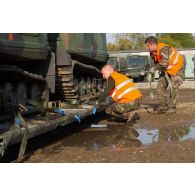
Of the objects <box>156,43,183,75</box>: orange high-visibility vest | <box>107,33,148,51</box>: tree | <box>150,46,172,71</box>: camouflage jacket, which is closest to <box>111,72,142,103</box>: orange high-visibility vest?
<box>150,46,172,71</box>: camouflage jacket

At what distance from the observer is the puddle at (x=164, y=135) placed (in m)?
7.10

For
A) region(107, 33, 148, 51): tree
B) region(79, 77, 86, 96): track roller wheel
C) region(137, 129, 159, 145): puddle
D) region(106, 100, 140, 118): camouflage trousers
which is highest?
region(107, 33, 148, 51): tree

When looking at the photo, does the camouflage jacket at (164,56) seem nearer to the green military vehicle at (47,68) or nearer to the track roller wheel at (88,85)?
the green military vehicle at (47,68)

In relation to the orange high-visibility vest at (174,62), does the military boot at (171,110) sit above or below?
below

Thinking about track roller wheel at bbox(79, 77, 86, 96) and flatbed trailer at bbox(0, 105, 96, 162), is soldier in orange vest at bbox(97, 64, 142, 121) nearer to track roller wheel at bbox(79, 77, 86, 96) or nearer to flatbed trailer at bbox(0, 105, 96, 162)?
flatbed trailer at bbox(0, 105, 96, 162)

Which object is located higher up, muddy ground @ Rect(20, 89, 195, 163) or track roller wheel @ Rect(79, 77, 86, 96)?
track roller wheel @ Rect(79, 77, 86, 96)

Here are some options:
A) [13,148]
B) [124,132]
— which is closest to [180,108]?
[124,132]

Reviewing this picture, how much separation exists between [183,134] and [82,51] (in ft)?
13.4

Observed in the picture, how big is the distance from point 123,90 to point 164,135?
1593mm

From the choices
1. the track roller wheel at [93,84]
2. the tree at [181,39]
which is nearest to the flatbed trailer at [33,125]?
the track roller wheel at [93,84]

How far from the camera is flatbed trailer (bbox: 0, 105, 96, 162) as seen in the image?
534 centimetres

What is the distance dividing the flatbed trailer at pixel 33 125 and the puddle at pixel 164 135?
1170mm

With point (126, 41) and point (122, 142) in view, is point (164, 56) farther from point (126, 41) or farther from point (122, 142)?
point (126, 41)

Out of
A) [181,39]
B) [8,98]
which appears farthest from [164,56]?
[181,39]
